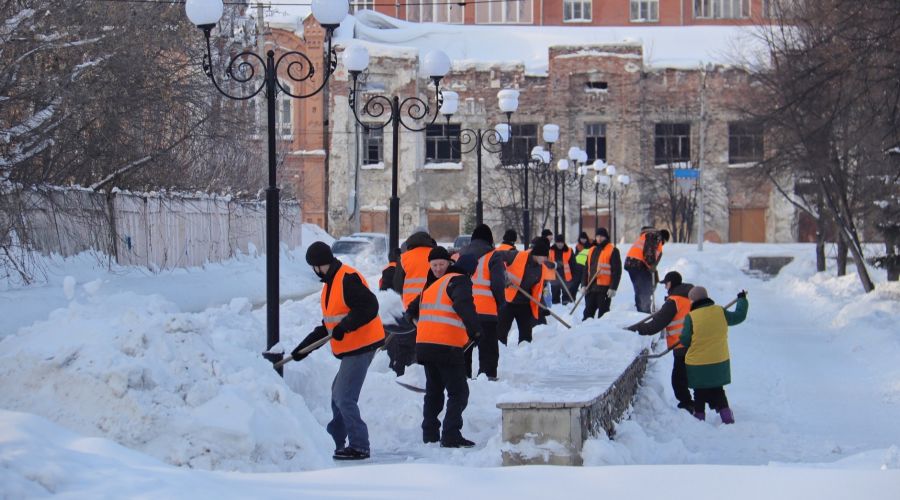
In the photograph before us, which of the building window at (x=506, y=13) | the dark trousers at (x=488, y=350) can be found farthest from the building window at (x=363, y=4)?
the dark trousers at (x=488, y=350)

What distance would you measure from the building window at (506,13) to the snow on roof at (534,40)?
90cm

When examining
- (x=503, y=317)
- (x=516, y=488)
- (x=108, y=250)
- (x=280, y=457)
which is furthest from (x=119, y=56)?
(x=516, y=488)

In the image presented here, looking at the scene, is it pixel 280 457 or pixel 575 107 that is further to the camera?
pixel 575 107

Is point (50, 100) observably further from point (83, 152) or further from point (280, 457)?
point (280, 457)

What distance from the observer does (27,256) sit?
23.5 m

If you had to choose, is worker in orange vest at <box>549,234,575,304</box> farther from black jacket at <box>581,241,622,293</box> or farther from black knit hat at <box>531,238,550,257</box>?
black knit hat at <box>531,238,550,257</box>

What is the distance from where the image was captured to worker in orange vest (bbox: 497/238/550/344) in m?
16.2

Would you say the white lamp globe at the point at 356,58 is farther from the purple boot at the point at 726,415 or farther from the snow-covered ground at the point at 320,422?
the purple boot at the point at 726,415

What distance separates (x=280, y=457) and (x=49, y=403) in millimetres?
1600

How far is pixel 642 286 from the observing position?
20953 millimetres

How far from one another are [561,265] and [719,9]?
140 feet

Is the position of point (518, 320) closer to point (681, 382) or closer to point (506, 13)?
point (681, 382)

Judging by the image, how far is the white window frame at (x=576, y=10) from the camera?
217ft

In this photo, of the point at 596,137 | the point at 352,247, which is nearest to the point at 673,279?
the point at 352,247
